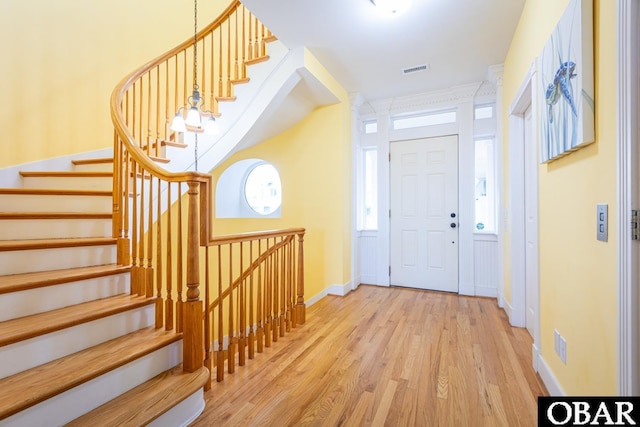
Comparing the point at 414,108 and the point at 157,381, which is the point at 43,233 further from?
the point at 414,108

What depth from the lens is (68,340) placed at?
56.2 inches

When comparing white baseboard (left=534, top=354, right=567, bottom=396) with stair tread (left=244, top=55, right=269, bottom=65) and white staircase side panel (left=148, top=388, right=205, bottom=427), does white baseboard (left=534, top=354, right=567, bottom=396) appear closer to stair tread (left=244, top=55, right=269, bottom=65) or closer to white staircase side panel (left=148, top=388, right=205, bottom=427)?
white staircase side panel (left=148, top=388, right=205, bottom=427)

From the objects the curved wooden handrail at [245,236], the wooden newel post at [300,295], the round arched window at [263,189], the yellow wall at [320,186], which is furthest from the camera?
the round arched window at [263,189]

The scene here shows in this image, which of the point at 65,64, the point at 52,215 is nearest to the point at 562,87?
the point at 52,215

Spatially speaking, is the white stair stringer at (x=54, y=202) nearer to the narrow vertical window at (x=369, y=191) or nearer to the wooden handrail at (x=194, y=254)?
the wooden handrail at (x=194, y=254)

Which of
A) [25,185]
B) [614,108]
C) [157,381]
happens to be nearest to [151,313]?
[157,381]

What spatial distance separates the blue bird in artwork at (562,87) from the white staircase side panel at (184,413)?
2.35m

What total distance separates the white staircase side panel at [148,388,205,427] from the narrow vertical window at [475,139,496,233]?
11.5 feet

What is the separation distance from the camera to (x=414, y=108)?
3951 millimetres

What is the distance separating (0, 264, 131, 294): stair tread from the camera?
145 cm

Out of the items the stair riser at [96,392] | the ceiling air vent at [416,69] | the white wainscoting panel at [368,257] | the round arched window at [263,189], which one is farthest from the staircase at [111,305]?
the ceiling air vent at [416,69]

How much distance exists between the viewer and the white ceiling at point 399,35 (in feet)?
7.63

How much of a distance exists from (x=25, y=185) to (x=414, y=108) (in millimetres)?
4501

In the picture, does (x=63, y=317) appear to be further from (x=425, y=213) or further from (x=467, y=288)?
(x=467, y=288)
